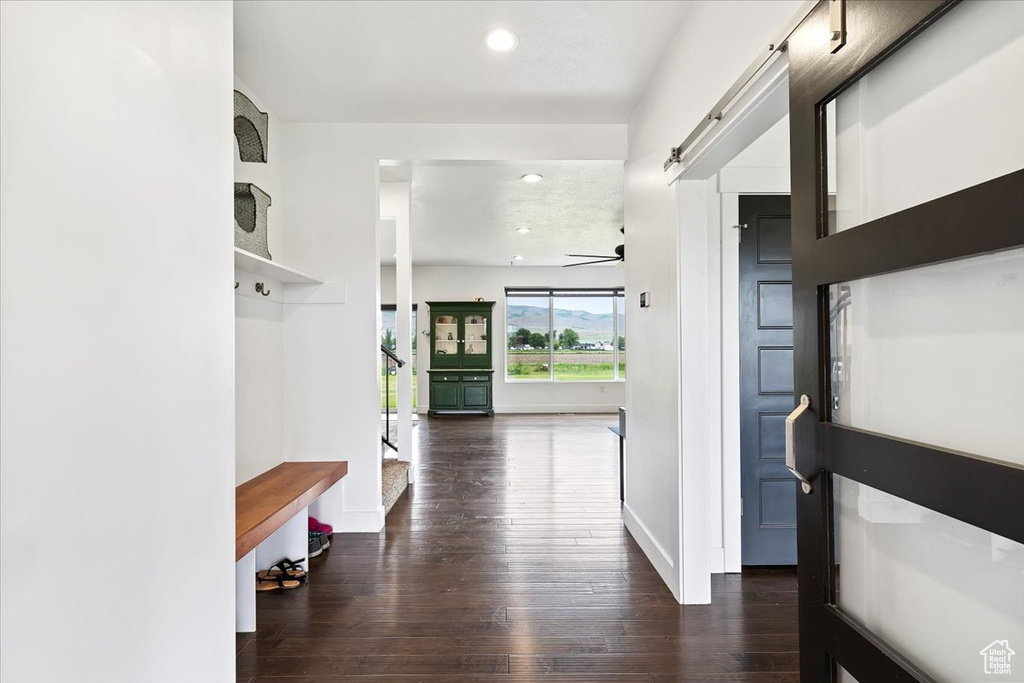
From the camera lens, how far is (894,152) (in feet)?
3.21

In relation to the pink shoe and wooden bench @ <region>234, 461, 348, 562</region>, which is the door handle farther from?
the pink shoe

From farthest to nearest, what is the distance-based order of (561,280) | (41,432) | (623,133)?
(561,280) → (623,133) → (41,432)

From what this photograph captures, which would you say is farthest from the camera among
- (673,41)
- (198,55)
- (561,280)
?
(561,280)

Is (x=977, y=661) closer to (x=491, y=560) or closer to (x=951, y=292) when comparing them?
(x=951, y=292)

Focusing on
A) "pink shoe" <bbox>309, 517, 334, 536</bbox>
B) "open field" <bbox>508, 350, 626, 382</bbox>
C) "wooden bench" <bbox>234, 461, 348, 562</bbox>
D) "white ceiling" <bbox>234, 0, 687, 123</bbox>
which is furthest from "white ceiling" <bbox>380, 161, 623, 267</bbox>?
"pink shoe" <bbox>309, 517, 334, 536</bbox>

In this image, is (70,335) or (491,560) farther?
(491,560)

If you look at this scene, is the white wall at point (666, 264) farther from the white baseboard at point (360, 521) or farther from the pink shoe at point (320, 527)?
the pink shoe at point (320, 527)

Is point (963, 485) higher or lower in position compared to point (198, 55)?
lower

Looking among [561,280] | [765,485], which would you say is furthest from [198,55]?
[561,280]

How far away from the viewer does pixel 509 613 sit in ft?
7.55

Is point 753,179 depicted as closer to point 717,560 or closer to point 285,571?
point 717,560

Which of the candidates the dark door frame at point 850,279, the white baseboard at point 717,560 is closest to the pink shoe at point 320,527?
the white baseboard at point 717,560

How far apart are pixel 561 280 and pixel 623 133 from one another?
631 centimetres

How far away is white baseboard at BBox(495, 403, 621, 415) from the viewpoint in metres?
9.58
